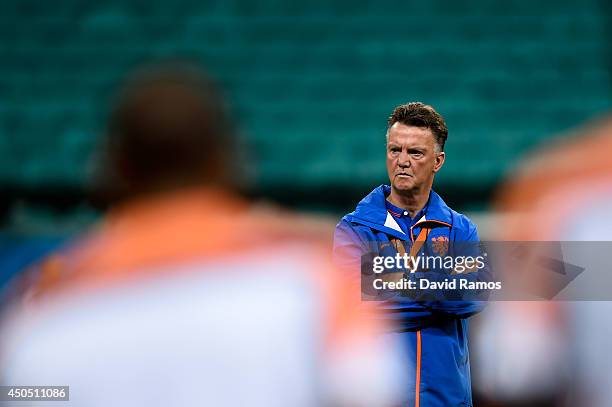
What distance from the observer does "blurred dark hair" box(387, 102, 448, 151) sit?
79.3 inches

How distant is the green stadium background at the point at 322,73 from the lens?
17.9ft

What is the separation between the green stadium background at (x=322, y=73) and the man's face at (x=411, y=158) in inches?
127

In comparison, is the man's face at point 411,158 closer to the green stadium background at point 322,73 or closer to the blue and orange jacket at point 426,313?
the blue and orange jacket at point 426,313

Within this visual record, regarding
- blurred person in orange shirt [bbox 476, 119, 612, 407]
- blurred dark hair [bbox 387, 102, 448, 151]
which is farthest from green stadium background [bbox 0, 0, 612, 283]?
blurred person in orange shirt [bbox 476, 119, 612, 407]

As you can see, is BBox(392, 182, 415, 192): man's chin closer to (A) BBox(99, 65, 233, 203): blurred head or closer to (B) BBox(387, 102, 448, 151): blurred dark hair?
(B) BBox(387, 102, 448, 151): blurred dark hair

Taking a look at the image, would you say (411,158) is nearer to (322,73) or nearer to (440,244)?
(440,244)

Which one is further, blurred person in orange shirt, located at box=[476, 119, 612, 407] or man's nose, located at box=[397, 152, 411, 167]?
man's nose, located at box=[397, 152, 411, 167]

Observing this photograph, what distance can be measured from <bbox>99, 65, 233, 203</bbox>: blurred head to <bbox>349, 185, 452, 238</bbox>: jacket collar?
94cm

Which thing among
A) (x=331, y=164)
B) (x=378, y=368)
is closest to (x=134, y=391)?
(x=378, y=368)

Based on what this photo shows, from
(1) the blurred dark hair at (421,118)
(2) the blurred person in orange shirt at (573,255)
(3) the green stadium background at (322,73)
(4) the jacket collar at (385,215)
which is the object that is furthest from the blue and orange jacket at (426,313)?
(3) the green stadium background at (322,73)

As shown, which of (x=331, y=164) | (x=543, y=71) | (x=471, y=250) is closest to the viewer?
(x=471, y=250)

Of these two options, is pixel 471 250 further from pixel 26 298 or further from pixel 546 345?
pixel 26 298

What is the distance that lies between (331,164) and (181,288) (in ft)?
14.4

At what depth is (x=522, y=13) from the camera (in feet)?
19.7
